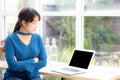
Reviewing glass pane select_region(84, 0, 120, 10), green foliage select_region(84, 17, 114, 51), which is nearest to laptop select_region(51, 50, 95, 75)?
green foliage select_region(84, 17, 114, 51)

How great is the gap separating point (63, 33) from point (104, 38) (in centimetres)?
50

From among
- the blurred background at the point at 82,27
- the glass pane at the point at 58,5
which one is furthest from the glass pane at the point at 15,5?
the glass pane at the point at 58,5

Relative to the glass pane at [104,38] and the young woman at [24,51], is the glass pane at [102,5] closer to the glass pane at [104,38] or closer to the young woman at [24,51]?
the glass pane at [104,38]

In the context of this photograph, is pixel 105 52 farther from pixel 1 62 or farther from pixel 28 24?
pixel 1 62

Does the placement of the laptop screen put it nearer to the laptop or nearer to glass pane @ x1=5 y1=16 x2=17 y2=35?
the laptop

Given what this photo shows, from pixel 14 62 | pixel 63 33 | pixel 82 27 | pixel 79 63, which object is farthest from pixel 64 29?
pixel 14 62

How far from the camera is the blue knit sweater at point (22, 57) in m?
2.24

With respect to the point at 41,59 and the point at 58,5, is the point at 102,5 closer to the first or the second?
the point at 58,5

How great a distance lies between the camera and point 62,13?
9.50 feet

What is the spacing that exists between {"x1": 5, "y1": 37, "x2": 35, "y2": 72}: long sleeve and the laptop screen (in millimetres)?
422

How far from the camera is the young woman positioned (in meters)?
2.25

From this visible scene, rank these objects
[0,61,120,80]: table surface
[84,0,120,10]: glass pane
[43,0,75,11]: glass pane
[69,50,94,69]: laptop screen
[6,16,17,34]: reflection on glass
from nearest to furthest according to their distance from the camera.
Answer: [0,61,120,80]: table surface < [69,50,94,69]: laptop screen < [84,0,120,10]: glass pane < [43,0,75,11]: glass pane < [6,16,17,34]: reflection on glass

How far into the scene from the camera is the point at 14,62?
87.4 inches

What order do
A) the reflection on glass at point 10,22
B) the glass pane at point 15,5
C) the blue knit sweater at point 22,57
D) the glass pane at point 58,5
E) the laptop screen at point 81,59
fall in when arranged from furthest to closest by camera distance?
the reflection on glass at point 10,22 < the glass pane at point 15,5 < the glass pane at point 58,5 < the laptop screen at point 81,59 < the blue knit sweater at point 22,57
